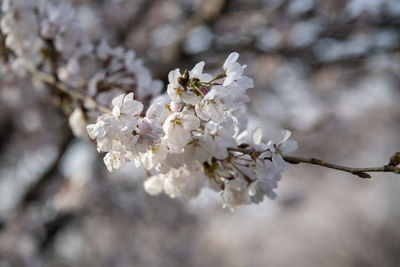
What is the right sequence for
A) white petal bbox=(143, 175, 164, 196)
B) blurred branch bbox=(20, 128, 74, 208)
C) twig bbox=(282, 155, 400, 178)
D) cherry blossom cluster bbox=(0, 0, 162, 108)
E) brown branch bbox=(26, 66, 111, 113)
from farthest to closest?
blurred branch bbox=(20, 128, 74, 208) → cherry blossom cluster bbox=(0, 0, 162, 108) → brown branch bbox=(26, 66, 111, 113) → white petal bbox=(143, 175, 164, 196) → twig bbox=(282, 155, 400, 178)

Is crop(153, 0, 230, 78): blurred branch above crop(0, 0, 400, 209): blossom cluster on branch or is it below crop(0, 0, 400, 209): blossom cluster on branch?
below

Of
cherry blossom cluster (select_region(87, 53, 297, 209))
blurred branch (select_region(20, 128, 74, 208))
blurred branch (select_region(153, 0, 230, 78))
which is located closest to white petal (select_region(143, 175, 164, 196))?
cherry blossom cluster (select_region(87, 53, 297, 209))

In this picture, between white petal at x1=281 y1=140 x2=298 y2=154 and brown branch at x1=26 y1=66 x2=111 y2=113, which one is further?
brown branch at x1=26 y1=66 x2=111 y2=113

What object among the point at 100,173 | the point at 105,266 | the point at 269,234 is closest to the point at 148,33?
the point at 100,173

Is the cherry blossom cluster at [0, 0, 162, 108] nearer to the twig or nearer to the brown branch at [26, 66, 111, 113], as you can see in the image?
the brown branch at [26, 66, 111, 113]

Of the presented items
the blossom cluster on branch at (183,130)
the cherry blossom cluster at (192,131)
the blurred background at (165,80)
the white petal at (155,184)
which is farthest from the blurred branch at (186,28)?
the cherry blossom cluster at (192,131)

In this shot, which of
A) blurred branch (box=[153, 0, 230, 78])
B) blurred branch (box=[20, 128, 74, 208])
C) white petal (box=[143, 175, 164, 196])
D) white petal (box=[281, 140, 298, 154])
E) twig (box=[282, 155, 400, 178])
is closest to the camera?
twig (box=[282, 155, 400, 178])

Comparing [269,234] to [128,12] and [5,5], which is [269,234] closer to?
[128,12]
